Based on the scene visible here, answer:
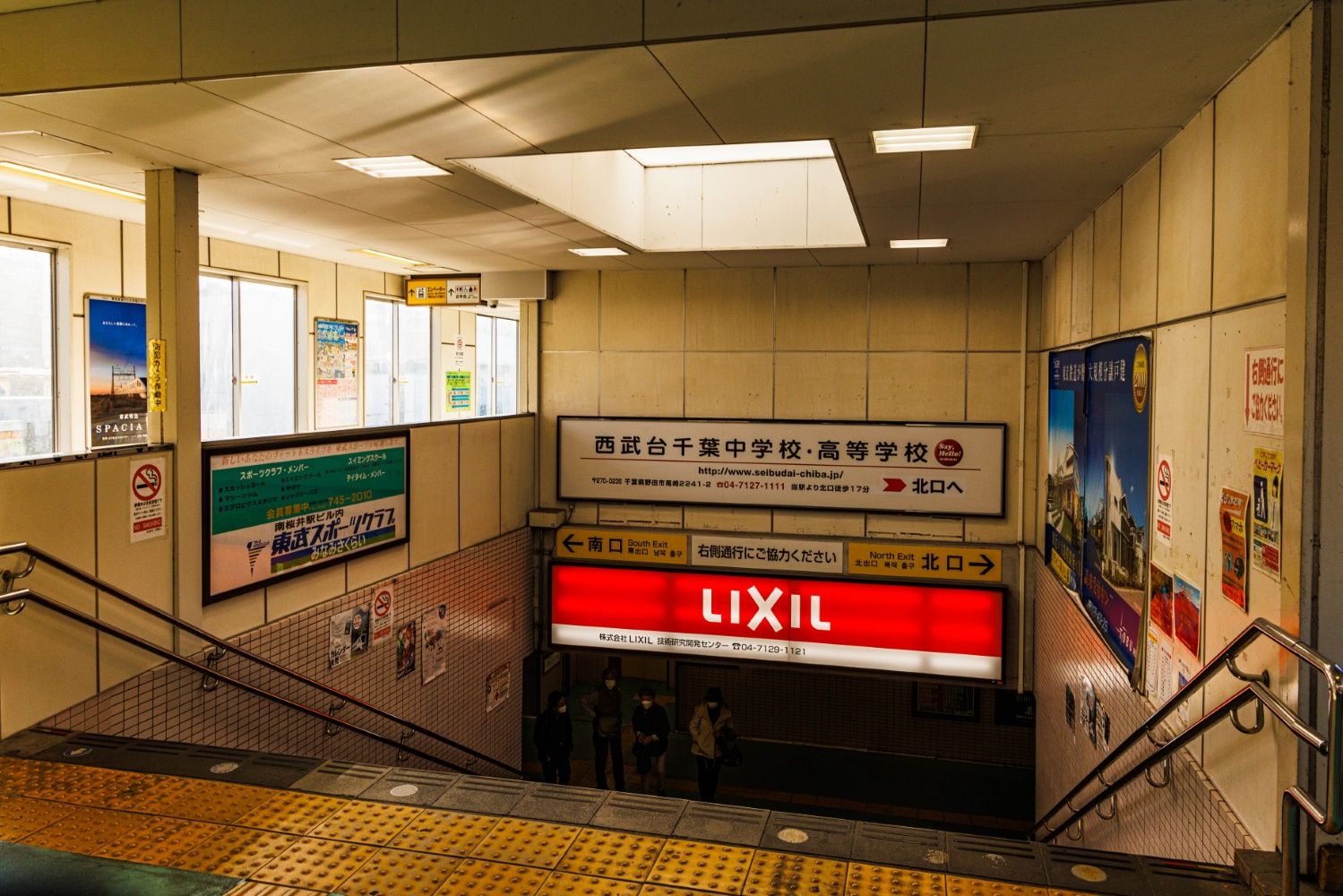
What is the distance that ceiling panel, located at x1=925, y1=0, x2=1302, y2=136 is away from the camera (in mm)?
2592

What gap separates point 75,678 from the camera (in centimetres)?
394

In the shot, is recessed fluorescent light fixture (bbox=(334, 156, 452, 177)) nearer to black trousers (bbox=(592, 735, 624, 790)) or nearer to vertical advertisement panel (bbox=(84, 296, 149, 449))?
vertical advertisement panel (bbox=(84, 296, 149, 449))

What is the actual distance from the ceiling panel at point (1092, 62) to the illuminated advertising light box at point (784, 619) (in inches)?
190

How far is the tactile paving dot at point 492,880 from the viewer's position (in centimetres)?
260

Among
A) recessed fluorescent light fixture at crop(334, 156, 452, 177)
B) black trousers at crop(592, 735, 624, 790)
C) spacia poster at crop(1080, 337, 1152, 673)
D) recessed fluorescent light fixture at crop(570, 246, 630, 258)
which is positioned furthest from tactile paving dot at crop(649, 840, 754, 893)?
black trousers at crop(592, 735, 624, 790)

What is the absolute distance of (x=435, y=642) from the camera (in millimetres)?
7051

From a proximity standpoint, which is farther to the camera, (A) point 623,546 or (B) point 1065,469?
(A) point 623,546

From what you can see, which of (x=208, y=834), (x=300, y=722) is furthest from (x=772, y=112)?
(x=300, y=722)

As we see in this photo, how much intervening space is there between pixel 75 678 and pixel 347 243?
14.6ft

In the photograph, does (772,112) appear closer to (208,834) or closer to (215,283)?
(208,834)

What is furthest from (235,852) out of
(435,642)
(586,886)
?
(435,642)

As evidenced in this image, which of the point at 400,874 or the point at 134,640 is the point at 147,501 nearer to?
the point at 134,640

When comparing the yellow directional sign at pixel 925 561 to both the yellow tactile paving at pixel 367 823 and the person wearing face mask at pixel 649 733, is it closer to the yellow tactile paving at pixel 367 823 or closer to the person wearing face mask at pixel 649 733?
the person wearing face mask at pixel 649 733

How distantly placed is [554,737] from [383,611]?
2.47 meters
